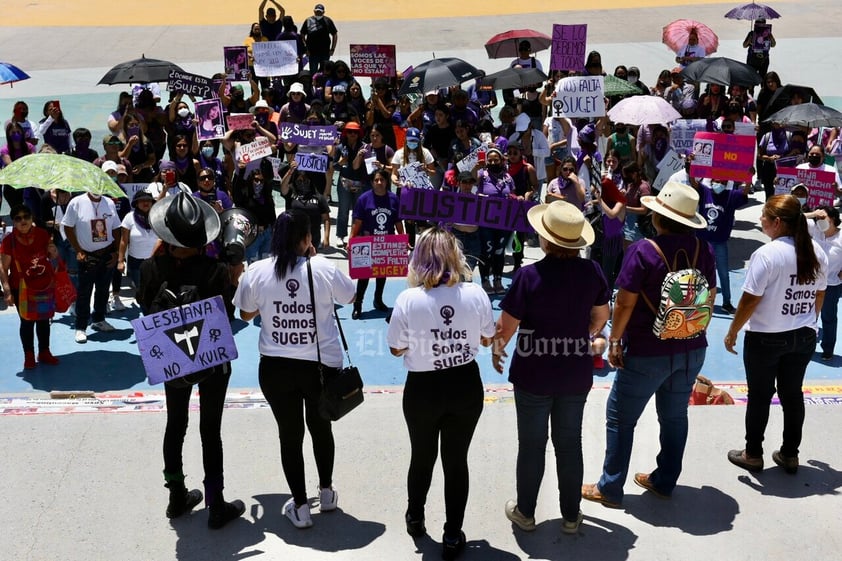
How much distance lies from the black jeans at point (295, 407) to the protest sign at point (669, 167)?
7.46 meters

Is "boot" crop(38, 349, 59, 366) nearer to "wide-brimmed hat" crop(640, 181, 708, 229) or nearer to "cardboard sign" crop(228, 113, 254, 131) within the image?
"cardboard sign" crop(228, 113, 254, 131)

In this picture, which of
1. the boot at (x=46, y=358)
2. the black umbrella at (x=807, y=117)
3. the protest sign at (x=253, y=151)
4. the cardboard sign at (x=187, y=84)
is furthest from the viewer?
the cardboard sign at (x=187, y=84)

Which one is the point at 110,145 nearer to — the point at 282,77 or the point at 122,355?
the point at 122,355

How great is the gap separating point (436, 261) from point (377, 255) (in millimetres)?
5060

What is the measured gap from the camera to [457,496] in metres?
5.08

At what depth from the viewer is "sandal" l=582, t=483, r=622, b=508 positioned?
5.61m


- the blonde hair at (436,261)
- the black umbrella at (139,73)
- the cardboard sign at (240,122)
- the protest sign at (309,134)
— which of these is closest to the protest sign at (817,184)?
the protest sign at (309,134)

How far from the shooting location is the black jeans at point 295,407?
5211 mm

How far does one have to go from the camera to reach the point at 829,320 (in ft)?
30.2

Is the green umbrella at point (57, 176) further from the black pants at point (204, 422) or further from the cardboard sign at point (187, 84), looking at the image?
the cardboard sign at point (187, 84)

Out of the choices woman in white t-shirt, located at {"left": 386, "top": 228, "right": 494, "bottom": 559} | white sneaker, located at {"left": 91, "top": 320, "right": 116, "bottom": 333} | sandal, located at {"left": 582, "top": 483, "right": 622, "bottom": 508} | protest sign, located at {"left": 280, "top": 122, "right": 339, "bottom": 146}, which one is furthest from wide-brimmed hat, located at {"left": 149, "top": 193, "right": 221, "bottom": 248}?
protest sign, located at {"left": 280, "top": 122, "right": 339, "bottom": 146}

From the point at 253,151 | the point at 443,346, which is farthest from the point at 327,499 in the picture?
the point at 253,151

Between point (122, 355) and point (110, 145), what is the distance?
295cm

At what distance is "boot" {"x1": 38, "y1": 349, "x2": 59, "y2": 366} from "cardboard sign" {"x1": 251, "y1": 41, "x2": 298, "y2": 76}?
24.8ft
